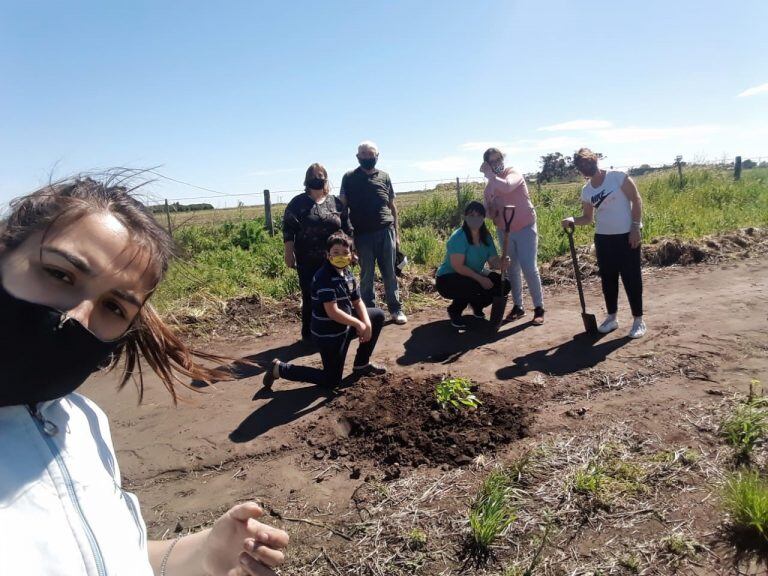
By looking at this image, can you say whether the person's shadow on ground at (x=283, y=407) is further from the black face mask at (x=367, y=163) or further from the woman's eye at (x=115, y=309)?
the woman's eye at (x=115, y=309)

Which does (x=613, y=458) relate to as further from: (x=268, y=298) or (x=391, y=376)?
(x=268, y=298)

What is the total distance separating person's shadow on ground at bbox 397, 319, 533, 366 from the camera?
18.0 feet

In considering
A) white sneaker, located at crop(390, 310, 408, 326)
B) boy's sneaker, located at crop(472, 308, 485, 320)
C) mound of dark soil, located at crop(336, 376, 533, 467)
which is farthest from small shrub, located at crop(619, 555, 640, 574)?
white sneaker, located at crop(390, 310, 408, 326)

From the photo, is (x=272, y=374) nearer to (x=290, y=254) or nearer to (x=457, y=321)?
(x=290, y=254)

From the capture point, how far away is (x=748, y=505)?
2482 millimetres

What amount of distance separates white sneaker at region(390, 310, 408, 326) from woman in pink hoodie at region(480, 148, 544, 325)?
1.43 m

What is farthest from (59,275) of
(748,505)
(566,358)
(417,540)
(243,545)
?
(566,358)

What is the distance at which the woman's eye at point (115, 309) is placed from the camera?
1031mm

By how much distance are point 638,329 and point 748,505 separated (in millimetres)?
3307

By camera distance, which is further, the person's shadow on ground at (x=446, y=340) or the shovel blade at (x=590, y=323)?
the shovel blade at (x=590, y=323)

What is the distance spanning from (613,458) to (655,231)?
8.44 metres

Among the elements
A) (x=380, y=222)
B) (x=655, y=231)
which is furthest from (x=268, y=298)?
(x=655, y=231)

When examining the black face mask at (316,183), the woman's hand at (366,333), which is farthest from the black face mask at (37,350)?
the black face mask at (316,183)

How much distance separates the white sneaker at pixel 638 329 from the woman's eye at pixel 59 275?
5.59 metres
